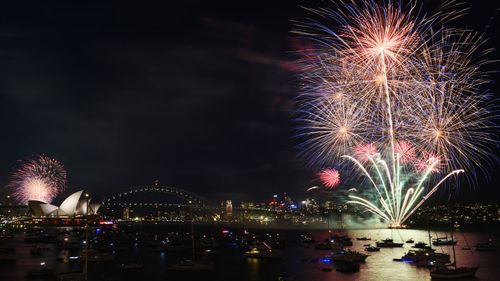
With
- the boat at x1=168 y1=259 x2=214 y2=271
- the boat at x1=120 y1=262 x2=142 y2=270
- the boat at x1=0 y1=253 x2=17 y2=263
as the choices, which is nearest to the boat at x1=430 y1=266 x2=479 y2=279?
the boat at x1=168 y1=259 x2=214 y2=271

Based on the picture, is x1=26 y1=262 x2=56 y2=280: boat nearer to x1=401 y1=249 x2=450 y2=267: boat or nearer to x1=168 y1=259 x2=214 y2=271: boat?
x1=168 y1=259 x2=214 y2=271: boat

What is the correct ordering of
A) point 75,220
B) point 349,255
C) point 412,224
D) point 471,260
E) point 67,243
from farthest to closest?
point 412,224
point 75,220
point 67,243
point 471,260
point 349,255

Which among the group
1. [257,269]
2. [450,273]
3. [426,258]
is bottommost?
[257,269]

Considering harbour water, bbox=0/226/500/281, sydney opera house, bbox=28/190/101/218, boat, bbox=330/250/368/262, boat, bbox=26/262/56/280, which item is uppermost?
sydney opera house, bbox=28/190/101/218

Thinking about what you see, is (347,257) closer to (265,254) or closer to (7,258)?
(265,254)

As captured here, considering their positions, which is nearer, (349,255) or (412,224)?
(349,255)

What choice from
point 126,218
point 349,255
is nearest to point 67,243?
point 349,255

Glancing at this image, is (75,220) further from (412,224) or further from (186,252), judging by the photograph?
(412,224)

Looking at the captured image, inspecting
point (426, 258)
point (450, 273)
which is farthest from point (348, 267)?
point (450, 273)

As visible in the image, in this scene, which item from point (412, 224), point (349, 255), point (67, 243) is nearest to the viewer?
point (349, 255)
